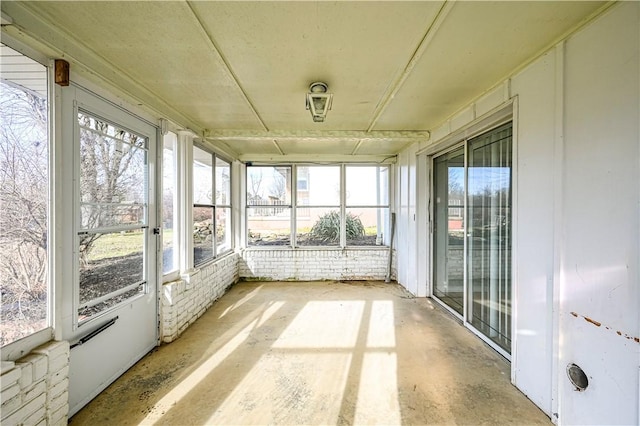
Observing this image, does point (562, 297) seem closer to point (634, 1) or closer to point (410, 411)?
point (410, 411)

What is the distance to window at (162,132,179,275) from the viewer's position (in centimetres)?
306

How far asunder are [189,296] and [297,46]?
3.04 m

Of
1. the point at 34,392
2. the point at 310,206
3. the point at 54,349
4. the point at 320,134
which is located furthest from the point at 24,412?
the point at 310,206

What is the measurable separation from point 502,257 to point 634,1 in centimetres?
A: 199

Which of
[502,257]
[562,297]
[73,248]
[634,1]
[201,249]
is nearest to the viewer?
[634,1]

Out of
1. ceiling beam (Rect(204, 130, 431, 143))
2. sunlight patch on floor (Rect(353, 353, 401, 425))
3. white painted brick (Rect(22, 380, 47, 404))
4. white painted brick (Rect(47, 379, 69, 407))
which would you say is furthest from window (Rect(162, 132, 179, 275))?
sunlight patch on floor (Rect(353, 353, 401, 425))

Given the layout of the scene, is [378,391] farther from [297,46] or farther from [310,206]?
[310,206]

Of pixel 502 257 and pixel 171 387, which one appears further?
pixel 502 257

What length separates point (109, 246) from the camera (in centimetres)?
227

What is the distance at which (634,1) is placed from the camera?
4.56 feet

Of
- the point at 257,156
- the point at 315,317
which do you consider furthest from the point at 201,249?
the point at 257,156

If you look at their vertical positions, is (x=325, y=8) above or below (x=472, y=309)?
above

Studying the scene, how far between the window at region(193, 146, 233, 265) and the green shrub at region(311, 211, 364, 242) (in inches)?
69.4

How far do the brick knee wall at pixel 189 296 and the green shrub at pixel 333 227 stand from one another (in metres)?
1.89
